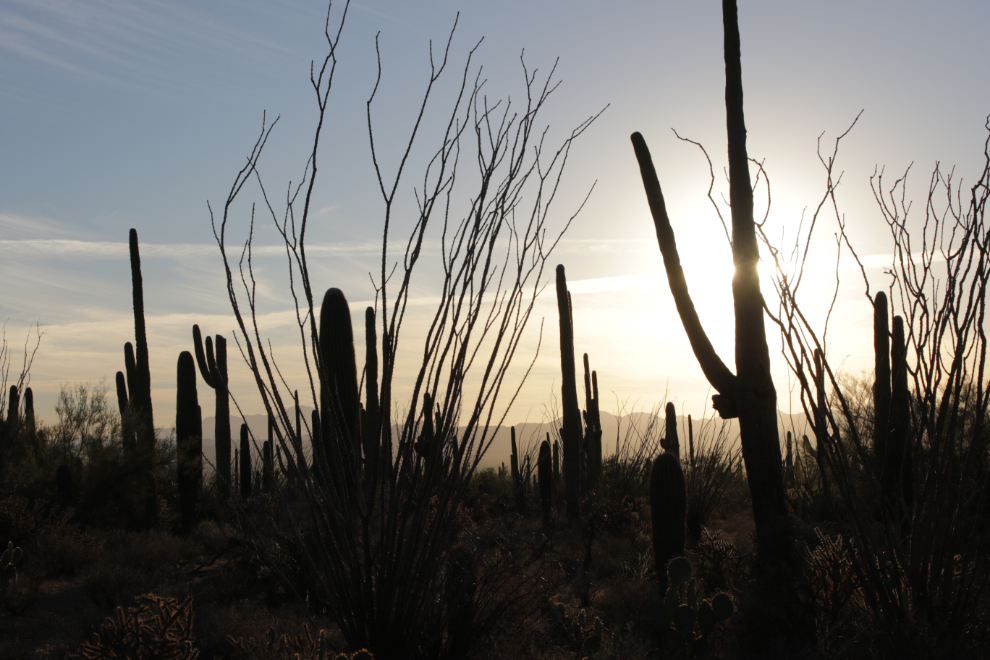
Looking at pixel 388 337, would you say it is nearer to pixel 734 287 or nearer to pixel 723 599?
pixel 723 599

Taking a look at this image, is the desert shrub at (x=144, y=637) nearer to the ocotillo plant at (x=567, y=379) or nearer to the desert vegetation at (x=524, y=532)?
the desert vegetation at (x=524, y=532)

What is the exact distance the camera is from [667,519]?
6.71 m

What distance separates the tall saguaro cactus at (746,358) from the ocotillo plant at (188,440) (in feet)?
36.0

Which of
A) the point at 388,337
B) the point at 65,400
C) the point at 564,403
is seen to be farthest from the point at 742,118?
the point at 65,400

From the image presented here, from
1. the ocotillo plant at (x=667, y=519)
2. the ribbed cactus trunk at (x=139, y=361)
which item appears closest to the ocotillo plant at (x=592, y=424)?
the ocotillo plant at (x=667, y=519)

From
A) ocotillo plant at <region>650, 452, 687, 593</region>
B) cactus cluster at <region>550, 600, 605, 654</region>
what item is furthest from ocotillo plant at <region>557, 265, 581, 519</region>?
cactus cluster at <region>550, 600, 605, 654</region>

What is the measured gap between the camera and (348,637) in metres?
2.62

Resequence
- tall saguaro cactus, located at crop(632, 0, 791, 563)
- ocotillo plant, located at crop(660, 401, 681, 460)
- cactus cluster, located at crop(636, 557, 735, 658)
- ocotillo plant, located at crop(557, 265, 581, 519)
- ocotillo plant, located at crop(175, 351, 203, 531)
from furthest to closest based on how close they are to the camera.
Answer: ocotillo plant, located at crop(660, 401, 681, 460) < ocotillo plant, located at crop(175, 351, 203, 531) < ocotillo plant, located at crop(557, 265, 581, 519) < tall saguaro cactus, located at crop(632, 0, 791, 563) < cactus cluster, located at crop(636, 557, 735, 658)

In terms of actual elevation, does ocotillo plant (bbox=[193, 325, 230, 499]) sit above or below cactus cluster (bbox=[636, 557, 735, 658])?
above

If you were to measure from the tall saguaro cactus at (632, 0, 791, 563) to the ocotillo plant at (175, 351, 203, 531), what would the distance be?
10963mm

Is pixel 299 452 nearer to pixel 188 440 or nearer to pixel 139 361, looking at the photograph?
pixel 188 440

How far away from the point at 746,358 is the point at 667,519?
1988 millimetres

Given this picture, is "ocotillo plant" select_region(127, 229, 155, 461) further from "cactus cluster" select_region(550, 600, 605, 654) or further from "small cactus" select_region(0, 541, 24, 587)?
"cactus cluster" select_region(550, 600, 605, 654)

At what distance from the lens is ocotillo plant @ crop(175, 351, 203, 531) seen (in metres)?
13.5
